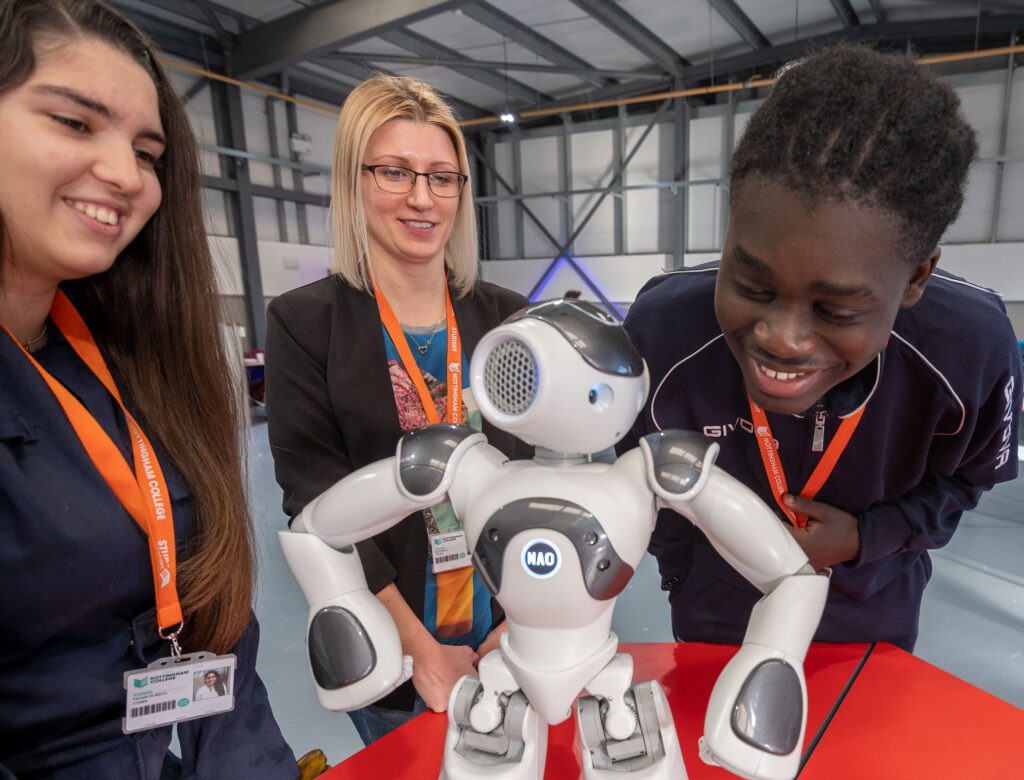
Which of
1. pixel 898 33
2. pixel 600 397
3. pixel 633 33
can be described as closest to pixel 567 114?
pixel 633 33

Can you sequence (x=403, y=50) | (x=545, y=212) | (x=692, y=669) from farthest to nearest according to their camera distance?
(x=545, y=212), (x=403, y=50), (x=692, y=669)

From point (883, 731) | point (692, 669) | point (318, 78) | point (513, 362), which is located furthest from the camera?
point (318, 78)

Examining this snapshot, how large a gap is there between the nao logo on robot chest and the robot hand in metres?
0.23

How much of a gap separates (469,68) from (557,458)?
7932 mm

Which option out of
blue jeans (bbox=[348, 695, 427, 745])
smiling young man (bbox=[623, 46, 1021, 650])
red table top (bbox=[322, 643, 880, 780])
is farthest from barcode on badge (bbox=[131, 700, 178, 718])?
smiling young man (bbox=[623, 46, 1021, 650])

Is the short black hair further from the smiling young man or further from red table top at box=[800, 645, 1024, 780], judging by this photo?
red table top at box=[800, 645, 1024, 780]

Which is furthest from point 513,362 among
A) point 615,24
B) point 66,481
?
point 615,24

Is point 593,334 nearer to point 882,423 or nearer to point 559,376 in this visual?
point 559,376

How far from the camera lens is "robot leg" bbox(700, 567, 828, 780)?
65 centimetres

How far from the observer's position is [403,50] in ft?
22.3

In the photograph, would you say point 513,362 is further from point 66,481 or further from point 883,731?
point 883,731

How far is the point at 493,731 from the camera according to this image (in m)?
0.78

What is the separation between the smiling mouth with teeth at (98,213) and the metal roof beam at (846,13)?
24.2 ft

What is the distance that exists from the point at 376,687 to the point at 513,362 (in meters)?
0.44
